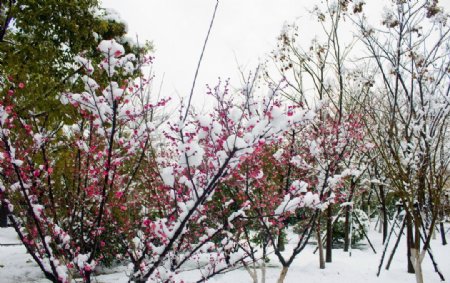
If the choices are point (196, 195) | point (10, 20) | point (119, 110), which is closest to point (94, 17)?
point (10, 20)

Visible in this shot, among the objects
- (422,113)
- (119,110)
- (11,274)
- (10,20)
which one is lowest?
(11,274)

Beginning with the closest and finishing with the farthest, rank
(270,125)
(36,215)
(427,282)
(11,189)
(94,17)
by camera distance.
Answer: (270,125), (36,215), (11,189), (94,17), (427,282)

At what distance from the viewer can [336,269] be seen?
1077cm

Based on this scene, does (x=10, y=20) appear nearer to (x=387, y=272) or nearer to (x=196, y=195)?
(x=196, y=195)

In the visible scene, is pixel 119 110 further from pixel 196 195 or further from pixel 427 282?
pixel 427 282

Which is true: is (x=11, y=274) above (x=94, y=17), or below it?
below

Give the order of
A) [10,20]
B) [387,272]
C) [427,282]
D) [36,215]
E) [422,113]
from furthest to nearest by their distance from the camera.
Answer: [387,272] < [427,282] < [422,113] < [10,20] < [36,215]

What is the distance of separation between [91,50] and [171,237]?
5.12 meters

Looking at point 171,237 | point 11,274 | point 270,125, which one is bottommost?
point 11,274

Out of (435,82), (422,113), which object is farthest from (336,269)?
(435,82)

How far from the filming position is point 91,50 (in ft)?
20.7

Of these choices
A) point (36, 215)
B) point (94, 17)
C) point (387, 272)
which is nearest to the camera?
point (36, 215)

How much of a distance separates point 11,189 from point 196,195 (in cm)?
214

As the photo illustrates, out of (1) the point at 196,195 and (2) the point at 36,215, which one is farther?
(2) the point at 36,215
